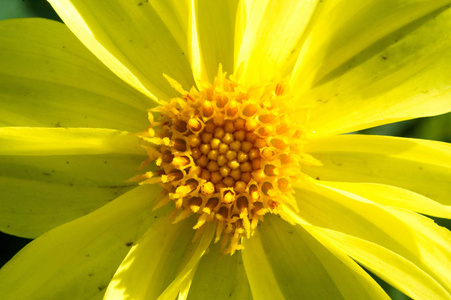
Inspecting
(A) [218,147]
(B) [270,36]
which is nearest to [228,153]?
(A) [218,147]

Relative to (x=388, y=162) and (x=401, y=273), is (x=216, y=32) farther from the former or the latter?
(x=401, y=273)

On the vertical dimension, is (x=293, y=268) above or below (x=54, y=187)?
below

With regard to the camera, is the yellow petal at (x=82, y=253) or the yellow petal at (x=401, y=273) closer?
the yellow petal at (x=401, y=273)

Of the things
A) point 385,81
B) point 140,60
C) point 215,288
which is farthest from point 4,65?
point 385,81

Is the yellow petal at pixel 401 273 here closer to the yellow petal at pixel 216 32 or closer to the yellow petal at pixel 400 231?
the yellow petal at pixel 400 231

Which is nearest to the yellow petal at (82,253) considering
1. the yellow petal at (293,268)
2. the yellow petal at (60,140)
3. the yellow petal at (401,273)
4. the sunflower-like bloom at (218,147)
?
the sunflower-like bloom at (218,147)

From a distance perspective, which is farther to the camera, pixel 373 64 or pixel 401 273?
pixel 373 64

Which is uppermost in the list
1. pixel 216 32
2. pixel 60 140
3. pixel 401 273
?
pixel 216 32
